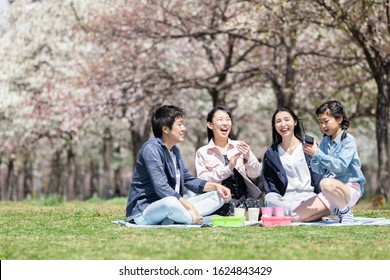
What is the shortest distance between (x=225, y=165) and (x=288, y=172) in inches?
31.1

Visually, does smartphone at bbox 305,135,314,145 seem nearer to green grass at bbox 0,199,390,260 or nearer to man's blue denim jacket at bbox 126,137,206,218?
green grass at bbox 0,199,390,260

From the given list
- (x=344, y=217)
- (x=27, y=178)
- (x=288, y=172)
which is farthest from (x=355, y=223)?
(x=27, y=178)

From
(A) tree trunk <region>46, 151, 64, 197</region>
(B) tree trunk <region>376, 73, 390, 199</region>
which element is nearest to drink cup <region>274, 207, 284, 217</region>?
(B) tree trunk <region>376, 73, 390, 199</region>

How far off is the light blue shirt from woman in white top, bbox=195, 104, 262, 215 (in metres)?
0.84

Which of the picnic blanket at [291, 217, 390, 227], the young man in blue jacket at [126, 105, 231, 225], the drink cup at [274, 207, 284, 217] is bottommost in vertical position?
the picnic blanket at [291, 217, 390, 227]

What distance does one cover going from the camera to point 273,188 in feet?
28.7

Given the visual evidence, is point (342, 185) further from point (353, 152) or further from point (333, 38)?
point (333, 38)

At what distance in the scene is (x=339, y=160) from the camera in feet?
27.0

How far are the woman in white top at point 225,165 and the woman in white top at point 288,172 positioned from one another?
0.69ft

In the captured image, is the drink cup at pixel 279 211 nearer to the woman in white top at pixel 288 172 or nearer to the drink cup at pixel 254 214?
the drink cup at pixel 254 214

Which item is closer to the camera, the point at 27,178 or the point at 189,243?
the point at 189,243

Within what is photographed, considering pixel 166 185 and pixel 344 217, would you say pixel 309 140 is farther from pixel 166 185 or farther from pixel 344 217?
pixel 166 185

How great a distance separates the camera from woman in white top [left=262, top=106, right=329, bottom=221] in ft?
28.3

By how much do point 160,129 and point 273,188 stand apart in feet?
5.37
